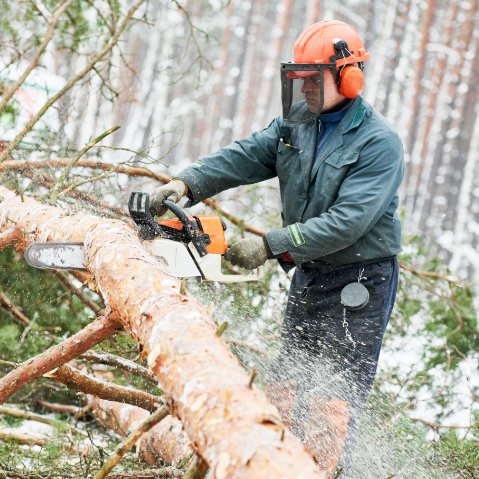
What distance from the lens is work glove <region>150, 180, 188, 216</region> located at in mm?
3002

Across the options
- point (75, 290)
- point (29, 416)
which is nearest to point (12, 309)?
point (75, 290)

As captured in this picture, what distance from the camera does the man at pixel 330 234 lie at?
117 inches

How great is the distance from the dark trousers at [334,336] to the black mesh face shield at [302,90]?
80cm

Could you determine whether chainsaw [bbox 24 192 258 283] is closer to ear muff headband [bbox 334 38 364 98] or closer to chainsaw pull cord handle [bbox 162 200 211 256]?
chainsaw pull cord handle [bbox 162 200 211 256]

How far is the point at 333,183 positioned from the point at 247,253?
55 centimetres

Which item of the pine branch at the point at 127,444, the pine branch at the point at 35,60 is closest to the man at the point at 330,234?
the pine branch at the point at 127,444

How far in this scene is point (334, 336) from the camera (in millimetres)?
3162

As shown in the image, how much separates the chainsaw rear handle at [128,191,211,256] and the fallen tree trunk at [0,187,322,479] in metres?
0.07

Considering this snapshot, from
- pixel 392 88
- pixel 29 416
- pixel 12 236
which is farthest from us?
pixel 392 88

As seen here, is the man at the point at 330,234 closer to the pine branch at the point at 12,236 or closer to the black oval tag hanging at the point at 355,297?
the black oval tag hanging at the point at 355,297

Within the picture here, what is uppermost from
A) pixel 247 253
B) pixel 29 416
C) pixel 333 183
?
pixel 333 183

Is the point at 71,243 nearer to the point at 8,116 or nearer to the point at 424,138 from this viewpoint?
the point at 8,116

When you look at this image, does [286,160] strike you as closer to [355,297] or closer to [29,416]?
[355,297]

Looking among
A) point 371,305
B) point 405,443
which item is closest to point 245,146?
point 371,305
